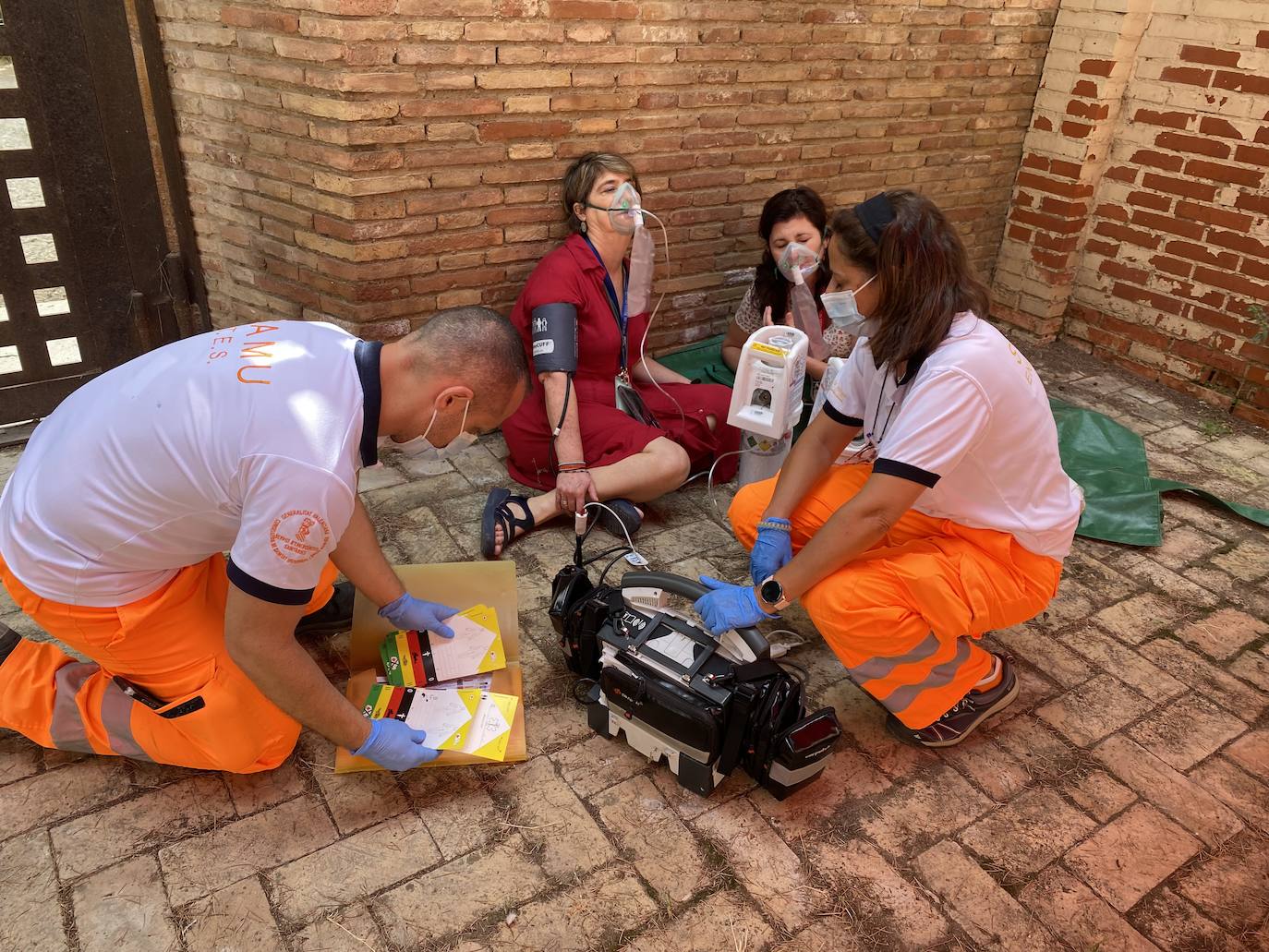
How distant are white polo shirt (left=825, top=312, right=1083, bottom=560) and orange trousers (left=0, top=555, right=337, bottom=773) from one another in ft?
5.43

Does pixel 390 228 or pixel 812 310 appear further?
pixel 812 310

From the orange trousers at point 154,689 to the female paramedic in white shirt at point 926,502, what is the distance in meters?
1.18

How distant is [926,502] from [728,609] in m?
0.61

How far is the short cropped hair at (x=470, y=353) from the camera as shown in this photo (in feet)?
6.57

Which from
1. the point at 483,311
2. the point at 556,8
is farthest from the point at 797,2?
the point at 483,311

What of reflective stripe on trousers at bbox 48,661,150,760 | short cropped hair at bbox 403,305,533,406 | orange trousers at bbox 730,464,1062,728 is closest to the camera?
short cropped hair at bbox 403,305,533,406

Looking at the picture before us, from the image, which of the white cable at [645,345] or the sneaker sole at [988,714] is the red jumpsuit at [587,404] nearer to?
the white cable at [645,345]

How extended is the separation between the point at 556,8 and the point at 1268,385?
149 inches

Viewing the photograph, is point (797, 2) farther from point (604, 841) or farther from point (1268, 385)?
point (604, 841)

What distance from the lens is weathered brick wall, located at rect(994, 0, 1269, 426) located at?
4.41 meters

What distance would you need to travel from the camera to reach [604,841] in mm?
2203

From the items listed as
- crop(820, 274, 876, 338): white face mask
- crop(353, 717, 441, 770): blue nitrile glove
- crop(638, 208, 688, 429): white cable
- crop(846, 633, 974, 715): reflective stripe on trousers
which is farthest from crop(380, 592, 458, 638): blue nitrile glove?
crop(638, 208, 688, 429): white cable

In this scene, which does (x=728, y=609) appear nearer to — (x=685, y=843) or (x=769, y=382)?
(x=685, y=843)

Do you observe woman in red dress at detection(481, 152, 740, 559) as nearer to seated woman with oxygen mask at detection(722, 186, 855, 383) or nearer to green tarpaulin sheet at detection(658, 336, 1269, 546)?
seated woman with oxygen mask at detection(722, 186, 855, 383)
